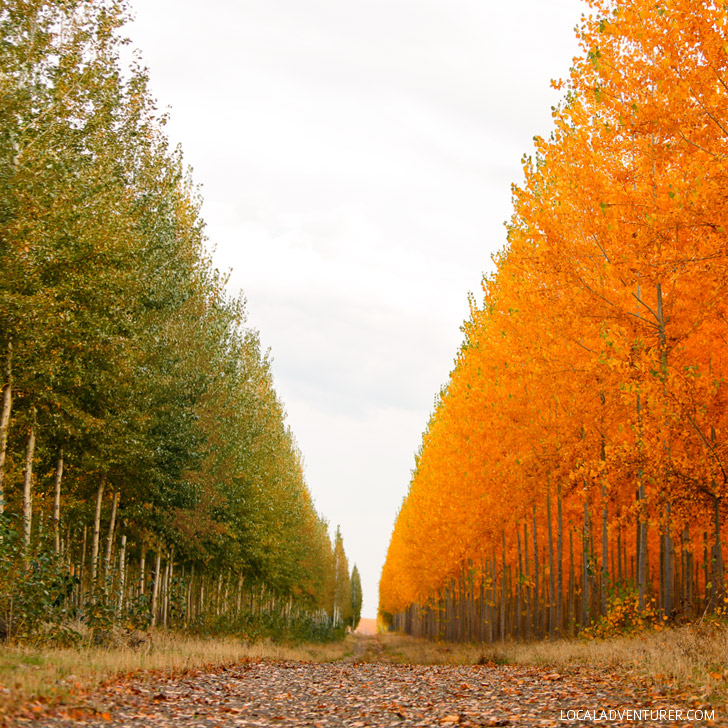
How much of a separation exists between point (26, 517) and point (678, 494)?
10.5 meters

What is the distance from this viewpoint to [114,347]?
12820 mm

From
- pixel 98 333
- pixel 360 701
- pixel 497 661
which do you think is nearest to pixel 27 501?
pixel 98 333

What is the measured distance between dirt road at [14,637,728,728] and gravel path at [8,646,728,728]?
11 mm

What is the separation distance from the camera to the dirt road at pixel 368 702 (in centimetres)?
680

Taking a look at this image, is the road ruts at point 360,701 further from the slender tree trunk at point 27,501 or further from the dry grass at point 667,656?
the slender tree trunk at point 27,501

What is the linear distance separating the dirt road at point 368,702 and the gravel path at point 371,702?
0.03 feet

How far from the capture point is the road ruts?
6.90 m

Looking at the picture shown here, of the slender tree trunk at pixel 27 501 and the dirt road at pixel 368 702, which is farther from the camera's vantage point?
the slender tree trunk at pixel 27 501

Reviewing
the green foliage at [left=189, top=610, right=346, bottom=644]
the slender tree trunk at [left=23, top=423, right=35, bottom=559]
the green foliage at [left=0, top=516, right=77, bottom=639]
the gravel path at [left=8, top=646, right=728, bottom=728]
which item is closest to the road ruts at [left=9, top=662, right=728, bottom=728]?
the gravel path at [left=8, top=646, right=728, bottom=728]

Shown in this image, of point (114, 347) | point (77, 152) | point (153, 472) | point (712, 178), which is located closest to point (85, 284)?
point (114, 347)

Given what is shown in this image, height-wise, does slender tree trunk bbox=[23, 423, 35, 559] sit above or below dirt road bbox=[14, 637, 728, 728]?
above

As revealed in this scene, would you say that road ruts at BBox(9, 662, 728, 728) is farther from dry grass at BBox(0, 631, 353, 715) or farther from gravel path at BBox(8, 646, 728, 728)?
dry grass at BBox(0, 631, 353, 715)

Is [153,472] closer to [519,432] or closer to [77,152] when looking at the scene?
[77,152]

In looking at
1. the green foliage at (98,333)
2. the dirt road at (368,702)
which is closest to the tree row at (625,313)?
the dirt road at (368,702)
